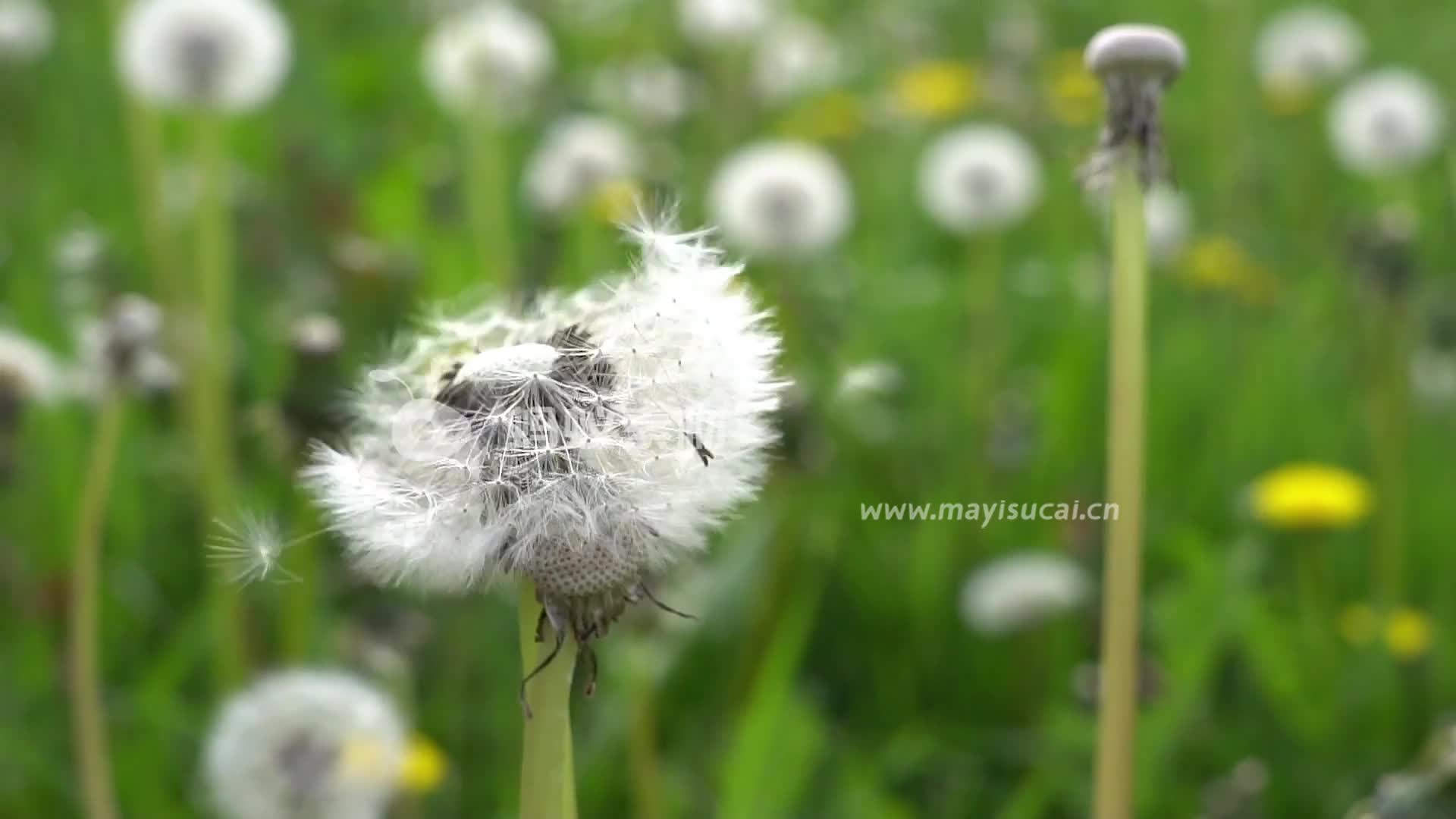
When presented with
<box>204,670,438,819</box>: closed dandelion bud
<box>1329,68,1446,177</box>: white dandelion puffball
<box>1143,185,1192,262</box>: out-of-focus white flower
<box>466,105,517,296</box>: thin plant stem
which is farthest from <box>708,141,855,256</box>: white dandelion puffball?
<box>204,670,438,819</box>: closed dandelion bud

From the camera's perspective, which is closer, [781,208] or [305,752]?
[305,752]

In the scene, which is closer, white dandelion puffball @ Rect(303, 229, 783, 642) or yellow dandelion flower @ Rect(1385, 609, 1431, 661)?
white dandelion puffball @ Rect(303, 229, 783, 642)

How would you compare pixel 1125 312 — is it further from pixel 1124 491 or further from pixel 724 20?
pixel 724 20

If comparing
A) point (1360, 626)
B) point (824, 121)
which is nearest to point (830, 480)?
point (1360, 626)

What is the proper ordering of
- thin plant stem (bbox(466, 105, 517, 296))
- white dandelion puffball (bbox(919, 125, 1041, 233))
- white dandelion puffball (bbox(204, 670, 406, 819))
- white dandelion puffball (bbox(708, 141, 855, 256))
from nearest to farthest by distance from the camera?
white dandelion puffball (bbox(204, 670, 406, 819)), thin plant stem (bbox(466, 105, 517, 296)), white dandelion puffball (bbox(708, 141, 855, 256)), white dandelion puffball (bbox(919, 125, 1041, 233))

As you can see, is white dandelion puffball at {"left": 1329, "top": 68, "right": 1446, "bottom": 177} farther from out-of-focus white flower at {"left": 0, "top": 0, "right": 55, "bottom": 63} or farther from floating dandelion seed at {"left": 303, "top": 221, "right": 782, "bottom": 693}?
out-of-focus white flower at {"left": 0, "top": 0, "right": 55, "bottom": 63}

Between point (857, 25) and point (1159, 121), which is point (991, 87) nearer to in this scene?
point (857, 25)
